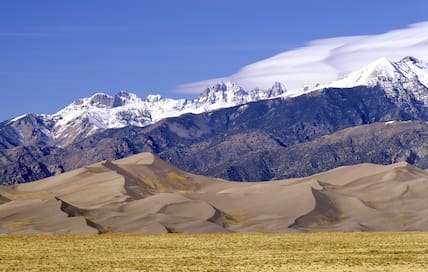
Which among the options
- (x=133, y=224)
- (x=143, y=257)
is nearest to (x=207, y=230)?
(x=133, y=224)

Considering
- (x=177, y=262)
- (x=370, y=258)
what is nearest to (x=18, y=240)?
(x=177, y=262)

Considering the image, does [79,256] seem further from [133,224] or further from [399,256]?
[133,224]

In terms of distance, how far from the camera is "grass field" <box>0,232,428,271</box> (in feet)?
224

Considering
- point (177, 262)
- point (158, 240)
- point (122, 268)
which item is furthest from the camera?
point (158, 240)

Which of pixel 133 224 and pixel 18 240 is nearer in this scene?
pixel 18 240

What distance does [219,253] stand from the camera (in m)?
80.2

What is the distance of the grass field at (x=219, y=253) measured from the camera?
6831cm

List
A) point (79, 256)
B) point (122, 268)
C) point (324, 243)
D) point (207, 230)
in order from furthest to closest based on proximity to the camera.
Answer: point (207, 230), point (324, 243), point (79, 256), point (122, 268)

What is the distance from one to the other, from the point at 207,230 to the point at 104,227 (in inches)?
793

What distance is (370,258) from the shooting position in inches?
2906

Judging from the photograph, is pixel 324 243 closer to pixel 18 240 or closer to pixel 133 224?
pixel 18 240

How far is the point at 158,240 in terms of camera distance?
96750mm

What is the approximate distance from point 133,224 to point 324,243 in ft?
347

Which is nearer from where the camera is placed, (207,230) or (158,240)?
(158,240)
